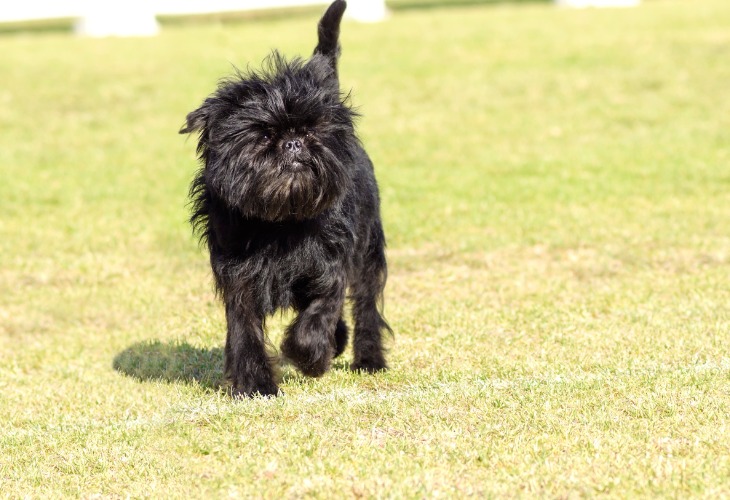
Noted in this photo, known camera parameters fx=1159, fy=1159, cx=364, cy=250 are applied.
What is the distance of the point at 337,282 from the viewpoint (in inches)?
283

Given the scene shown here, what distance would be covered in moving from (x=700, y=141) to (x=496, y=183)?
3.73m

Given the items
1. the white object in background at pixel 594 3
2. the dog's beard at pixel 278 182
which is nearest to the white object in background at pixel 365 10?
the white object in background at pixel 594 3

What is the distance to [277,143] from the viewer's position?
6.66 meters

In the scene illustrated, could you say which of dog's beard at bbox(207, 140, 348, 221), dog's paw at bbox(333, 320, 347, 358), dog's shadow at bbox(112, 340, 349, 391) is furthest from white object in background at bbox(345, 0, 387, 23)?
dog's beard at bbox(207, 140, 348, 221)

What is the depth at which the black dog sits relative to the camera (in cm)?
665

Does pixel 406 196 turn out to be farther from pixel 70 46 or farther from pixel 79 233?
pixel 70 46

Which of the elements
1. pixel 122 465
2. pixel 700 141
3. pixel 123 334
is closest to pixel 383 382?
pixel 122 465

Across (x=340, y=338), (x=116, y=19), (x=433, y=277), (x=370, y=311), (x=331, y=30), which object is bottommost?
(x=433, y=277)

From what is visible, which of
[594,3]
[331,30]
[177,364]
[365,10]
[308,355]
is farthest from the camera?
[594,3]

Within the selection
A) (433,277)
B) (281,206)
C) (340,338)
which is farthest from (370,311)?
(433,277)

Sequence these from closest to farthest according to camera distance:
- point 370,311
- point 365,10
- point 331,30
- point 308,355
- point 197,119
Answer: point 197,119 < point 308,355 < point 331,30 < point 370,311 < point 365,10

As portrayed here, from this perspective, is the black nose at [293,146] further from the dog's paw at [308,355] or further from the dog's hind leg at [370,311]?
the dog's hind leg at [370,311]

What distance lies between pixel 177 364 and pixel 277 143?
8.84 feet

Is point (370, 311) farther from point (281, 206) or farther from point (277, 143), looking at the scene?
point (277, 143)
